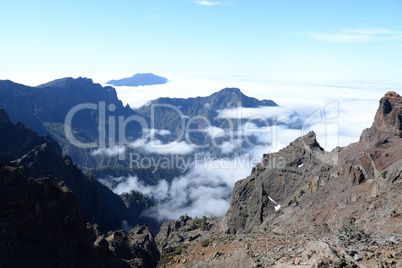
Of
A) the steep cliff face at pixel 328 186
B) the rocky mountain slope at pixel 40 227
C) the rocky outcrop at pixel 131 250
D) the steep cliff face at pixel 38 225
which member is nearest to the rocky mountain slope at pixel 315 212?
the steep cliff face at pixel 328 186

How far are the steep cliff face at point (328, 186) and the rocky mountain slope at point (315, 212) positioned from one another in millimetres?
219

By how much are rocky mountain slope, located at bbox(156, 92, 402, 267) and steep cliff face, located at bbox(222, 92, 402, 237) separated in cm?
22

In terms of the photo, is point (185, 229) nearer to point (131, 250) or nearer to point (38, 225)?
point (131, 250)

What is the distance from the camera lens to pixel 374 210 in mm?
47031

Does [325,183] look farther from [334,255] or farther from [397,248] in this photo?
[334,255]

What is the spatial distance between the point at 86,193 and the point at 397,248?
119 m

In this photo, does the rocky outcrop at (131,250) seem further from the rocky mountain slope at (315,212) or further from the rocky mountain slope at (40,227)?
the rocky mountain slope at (40,227)

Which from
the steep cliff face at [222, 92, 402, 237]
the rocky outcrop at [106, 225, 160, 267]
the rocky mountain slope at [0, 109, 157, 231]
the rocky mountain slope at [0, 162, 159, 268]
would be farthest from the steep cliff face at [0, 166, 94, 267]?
the rocky mountain slope at [0, 109, 157, 231]

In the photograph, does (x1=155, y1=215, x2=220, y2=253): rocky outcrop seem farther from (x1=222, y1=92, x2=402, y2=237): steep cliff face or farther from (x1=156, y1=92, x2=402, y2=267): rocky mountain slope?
(x1=222, y1=92, x2=402, y2=237): steep cliff face

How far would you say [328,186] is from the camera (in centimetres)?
7562

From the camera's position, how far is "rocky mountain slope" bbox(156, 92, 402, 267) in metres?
26.4

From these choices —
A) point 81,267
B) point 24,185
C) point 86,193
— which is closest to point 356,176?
point 81,267

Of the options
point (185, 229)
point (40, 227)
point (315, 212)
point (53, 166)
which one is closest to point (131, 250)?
point (40, 227)

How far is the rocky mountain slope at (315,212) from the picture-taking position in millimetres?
26442
